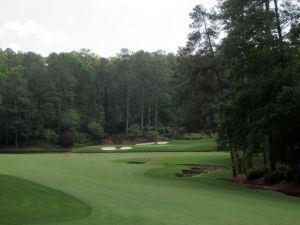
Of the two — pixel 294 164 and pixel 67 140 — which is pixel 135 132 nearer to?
pixel 67 140

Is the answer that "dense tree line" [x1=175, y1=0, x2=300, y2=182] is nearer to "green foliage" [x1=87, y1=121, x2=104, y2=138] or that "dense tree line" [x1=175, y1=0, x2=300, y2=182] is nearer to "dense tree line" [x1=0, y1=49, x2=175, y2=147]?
"dense tree line" [x1=0, y1=49, x2=175, y2=147]

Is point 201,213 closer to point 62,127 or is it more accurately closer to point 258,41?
point 258,41

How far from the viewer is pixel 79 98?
311ft

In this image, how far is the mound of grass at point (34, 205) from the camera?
933 cm

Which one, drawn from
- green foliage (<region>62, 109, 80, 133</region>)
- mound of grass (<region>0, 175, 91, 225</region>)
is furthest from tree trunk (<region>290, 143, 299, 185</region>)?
green foliage (<region>62, 109, 80, 133</region>)

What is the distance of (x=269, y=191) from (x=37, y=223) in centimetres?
1662

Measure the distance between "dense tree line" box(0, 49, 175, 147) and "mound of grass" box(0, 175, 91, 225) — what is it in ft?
200

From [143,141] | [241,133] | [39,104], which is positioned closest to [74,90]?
[39,104]

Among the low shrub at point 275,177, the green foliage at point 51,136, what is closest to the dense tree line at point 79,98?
the green foliage at point 51,136

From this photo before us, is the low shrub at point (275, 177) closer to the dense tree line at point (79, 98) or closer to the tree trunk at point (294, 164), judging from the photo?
the tree trunk at point (294, 164)

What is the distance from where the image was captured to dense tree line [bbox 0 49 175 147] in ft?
258

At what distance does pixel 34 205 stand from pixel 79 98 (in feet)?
279

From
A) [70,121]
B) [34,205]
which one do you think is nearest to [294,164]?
[34,205]

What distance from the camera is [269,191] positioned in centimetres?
2267
